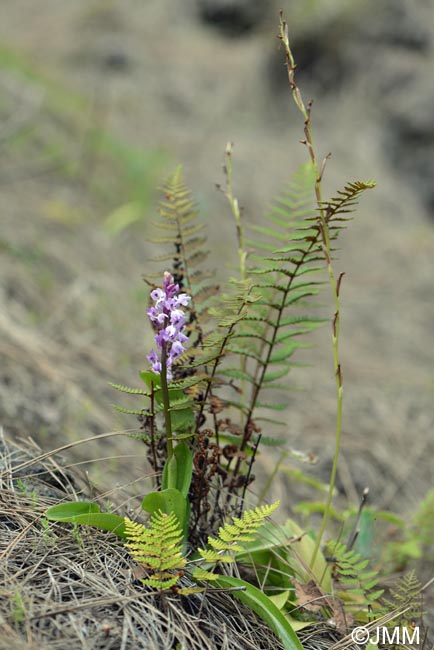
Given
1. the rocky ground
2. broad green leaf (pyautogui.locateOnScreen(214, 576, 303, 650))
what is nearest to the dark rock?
the rocky ground

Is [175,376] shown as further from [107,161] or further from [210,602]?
[107,161]

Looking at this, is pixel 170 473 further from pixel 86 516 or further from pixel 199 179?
pixel 199 179

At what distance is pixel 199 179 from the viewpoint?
22.0 ft

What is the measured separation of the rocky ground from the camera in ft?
11.4

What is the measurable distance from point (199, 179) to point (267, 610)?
5.65 metres

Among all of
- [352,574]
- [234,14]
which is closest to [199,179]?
[234,14]

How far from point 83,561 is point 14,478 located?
0.36 m

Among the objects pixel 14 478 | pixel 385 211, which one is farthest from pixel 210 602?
pixel 385 211

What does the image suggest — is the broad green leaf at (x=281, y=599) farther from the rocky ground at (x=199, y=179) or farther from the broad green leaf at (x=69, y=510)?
the rocky ground at (x=199, y=179)

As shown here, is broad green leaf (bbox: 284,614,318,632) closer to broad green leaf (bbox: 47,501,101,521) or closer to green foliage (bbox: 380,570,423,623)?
green foliage (bbox: 380,570,423,623)

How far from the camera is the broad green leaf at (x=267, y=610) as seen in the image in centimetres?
148

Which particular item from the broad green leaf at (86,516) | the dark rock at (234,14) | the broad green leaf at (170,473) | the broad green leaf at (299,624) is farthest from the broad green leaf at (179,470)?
the dark rock at (234,14)

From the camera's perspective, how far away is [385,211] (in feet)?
25.2

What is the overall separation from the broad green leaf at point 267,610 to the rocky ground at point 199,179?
902 millimetres
